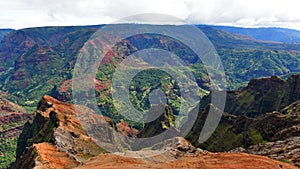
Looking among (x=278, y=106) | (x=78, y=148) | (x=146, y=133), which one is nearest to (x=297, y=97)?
(x=278, y=106)

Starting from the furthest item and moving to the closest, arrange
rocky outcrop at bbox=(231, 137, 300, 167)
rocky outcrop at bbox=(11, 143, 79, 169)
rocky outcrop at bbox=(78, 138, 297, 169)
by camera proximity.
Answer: rocky outcrop at bbox=(11, 143, 79, 169), rocky outcrop at bbox=(231, 137, 300, 167), rocky outcrop at bbox=(78, 138, 297, 169)

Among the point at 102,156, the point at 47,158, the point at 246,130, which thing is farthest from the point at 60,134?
the point at 246,130

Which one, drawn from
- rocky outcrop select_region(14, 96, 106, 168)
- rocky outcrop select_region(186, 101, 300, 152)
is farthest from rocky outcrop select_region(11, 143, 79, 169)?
rocky outcrop select_region(186, 101, 300, 152)

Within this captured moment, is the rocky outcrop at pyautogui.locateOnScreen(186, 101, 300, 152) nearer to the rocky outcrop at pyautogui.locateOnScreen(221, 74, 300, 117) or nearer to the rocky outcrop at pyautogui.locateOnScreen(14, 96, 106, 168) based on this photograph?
the rocky outcrop at pyautogui.locateOnScreen(14, 96, 106, 168)

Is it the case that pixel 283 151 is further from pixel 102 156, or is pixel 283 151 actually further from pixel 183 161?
pixel 102 156

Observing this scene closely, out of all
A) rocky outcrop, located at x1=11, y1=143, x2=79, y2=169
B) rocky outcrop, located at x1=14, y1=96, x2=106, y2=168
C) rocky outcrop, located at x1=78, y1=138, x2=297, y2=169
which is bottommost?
rocky outcrop, located at x1=14, y1=96, x2=106, y2=168

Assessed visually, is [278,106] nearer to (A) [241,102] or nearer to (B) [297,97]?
(B) [297,97]

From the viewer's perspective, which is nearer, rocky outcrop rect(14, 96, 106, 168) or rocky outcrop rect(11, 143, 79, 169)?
rocky outcrop rect(11, 143, 79, 169)

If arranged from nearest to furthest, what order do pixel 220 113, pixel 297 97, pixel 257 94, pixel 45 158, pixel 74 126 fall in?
pixel 45 158, pixel 74 126, pixel 220 113, pixel 297 97, pixel 257 94

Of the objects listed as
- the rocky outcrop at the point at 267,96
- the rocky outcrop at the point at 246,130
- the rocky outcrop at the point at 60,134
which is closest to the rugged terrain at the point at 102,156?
the rocky outcrop at the point at 60,134

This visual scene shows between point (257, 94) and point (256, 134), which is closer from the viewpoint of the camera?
point (256, 134)

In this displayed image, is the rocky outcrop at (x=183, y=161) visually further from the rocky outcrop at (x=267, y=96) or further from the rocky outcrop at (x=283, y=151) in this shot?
the rocky outcrop at (x=267, y=96)
